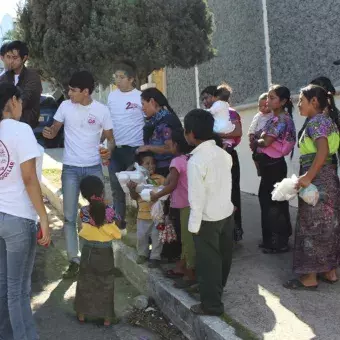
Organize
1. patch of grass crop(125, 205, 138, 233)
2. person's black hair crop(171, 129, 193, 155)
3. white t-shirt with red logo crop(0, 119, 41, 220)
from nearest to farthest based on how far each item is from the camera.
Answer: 1. white t-shirt with red logo crop(0, 119, 41, 220)
2. person's black hair crop(171, 129, 193, 155)
3. patch of grass crop(125, 205, 138, 233)

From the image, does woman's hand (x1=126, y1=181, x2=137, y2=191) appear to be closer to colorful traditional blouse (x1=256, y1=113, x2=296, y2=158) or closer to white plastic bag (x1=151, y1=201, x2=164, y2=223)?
white plastic bag (x1=151, y1=201, x2=164, y2=223)

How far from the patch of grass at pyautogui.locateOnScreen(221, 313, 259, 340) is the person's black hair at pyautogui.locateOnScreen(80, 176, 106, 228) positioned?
1207 millimetres

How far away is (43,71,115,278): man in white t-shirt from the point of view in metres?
4.73

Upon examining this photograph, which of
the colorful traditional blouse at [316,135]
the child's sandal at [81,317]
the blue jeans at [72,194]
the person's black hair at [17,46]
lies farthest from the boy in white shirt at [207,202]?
the person's black hair at [17,46]

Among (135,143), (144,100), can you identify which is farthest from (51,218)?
(144,100)

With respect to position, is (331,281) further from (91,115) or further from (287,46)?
(287,46)

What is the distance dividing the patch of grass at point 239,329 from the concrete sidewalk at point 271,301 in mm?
32

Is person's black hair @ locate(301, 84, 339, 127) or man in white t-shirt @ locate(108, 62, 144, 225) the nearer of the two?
person's black hair @ locate(301, 84, 339, 127)

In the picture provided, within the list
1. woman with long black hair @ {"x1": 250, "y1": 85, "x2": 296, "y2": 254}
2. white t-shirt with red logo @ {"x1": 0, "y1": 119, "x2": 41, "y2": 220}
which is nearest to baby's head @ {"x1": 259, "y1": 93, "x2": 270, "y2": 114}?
woman with long black hair @ {"x1": 250, "y1": 85, "x2": 296, "y2": 254}

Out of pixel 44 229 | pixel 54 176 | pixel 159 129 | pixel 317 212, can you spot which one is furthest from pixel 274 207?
pixel 54 176

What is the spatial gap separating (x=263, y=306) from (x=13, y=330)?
68.9 inches

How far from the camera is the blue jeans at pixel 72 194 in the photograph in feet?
15.9

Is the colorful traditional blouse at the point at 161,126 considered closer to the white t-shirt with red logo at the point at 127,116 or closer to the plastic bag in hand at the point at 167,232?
the white t-shirt with red logo at the point at 127,116

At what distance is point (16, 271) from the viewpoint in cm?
313
